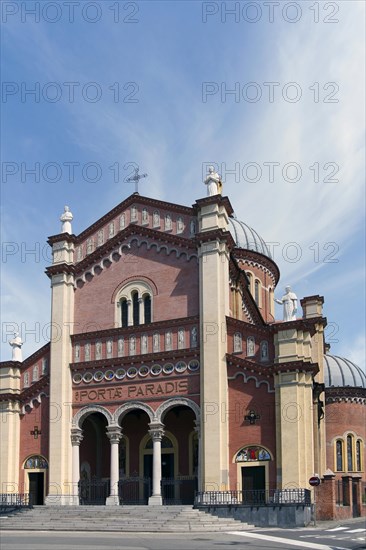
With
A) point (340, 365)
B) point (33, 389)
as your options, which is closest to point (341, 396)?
point (340, 365)

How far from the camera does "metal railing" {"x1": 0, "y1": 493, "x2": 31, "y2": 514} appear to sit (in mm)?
38344

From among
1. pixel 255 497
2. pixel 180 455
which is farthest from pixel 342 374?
pixel 255 497

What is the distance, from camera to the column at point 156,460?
35.4 m

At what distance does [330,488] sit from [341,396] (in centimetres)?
1905

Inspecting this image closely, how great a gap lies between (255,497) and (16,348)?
54.1ft

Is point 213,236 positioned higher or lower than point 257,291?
higher

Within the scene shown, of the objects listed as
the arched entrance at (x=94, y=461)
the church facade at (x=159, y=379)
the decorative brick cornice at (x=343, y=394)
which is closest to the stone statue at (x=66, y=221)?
the church facade at (x=159, y=379)

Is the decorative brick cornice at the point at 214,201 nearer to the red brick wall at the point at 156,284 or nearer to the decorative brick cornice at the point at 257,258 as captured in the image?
the red brick wall at the point at 156,284

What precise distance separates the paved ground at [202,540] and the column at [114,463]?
6180 millimetres

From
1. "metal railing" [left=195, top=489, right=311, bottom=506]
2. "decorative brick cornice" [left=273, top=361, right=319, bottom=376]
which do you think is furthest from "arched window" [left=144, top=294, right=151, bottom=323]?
"metal railing" [left=195, top=489, right=311, bottom=506]

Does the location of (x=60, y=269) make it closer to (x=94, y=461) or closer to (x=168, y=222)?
(x=168, y=222)

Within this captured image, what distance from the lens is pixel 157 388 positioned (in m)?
37.1

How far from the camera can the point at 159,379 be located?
37219 millimetres

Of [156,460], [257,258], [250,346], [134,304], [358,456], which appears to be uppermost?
[257,258]
